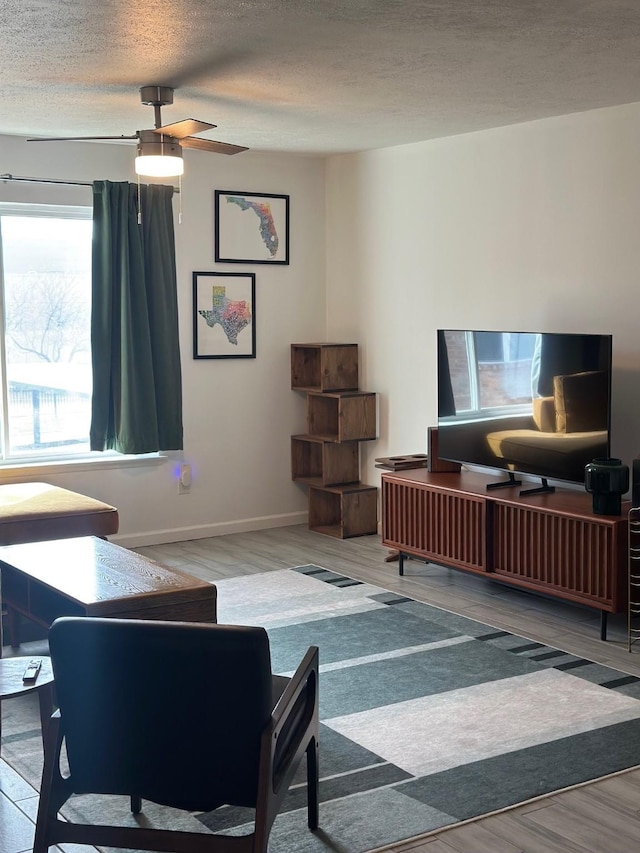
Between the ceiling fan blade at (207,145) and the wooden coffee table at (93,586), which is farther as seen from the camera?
the ceiling fan blade at (207,145)

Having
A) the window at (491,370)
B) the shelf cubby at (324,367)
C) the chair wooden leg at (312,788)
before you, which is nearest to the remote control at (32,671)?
the chair wooden leg at (312,788)

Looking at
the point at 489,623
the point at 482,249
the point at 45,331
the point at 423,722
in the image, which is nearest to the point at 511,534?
the point at 489,623

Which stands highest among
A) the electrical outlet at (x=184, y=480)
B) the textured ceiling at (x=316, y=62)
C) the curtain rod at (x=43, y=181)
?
the textured ceiling at (x=316, y=62)

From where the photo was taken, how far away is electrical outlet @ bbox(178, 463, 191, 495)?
6.46m

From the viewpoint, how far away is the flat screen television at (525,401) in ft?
15.0

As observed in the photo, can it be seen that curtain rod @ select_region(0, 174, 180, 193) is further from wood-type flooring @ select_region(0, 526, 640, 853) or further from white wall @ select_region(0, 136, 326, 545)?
wood-type flooring @ select_region(0, 526, 640, 853)

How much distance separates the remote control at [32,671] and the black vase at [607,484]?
2504mm

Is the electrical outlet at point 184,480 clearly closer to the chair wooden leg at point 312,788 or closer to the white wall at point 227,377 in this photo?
the white wall at point 227,377

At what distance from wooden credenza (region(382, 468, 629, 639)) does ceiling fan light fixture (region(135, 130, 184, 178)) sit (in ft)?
7.01

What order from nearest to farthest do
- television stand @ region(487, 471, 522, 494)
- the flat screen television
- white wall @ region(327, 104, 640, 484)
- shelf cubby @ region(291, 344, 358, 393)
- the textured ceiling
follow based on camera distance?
the textured ceiling, the flat screen television, white wall @ region(327, 104, 640, 484), television stand @ region(487, 471, 522, 494), shelf cubby @ region(291, 344, 358, 393)

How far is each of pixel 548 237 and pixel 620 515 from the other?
161 centimetres

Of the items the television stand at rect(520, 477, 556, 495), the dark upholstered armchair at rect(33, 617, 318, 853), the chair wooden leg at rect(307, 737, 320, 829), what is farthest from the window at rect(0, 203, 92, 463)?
the dark upholstered armchair at rect(33, 617, 318, 853)

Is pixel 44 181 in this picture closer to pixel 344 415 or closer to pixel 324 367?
pixel 324 367

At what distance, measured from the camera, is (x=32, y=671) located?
112 inches
